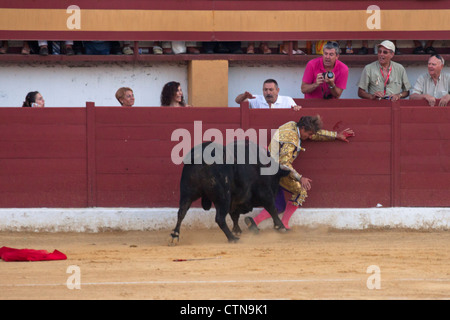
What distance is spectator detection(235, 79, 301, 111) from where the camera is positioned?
30.0 feet

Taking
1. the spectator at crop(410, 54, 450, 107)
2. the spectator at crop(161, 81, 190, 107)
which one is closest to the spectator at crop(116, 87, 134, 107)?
the spectator at crop(161, 81, 190, 107)

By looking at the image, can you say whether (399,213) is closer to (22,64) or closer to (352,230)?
(352,230)

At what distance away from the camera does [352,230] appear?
9023 millimetres

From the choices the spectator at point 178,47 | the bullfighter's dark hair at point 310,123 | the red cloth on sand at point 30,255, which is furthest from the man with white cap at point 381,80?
the red cloth on sand at point 30,255

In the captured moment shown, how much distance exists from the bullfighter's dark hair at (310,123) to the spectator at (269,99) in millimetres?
278

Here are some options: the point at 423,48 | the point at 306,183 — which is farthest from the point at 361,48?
the point at 306,183

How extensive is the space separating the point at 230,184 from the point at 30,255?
1814mm

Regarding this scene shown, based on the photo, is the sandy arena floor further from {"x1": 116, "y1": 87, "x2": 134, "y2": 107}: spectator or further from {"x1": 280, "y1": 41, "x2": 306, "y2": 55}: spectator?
{"x1": 280, "y1": 41, "x2": 306, "y2": 55}: spectator

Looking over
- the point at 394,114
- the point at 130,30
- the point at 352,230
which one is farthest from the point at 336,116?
the point at 130,30

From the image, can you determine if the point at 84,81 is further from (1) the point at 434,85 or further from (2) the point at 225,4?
(1) the point at 434,85

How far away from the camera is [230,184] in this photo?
795 cm

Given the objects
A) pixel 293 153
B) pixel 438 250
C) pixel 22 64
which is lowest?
pixel 438 250

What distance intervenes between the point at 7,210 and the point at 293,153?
2.83 metres

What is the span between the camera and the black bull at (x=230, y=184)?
7.77m
